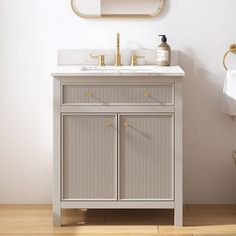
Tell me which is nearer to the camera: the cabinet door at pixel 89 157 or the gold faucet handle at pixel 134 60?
the cabinet door at pixel 89 157

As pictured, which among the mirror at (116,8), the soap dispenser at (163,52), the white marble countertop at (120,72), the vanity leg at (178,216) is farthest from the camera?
the mirror at (116,8)

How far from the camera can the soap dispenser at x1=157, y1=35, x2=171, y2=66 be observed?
4.02m

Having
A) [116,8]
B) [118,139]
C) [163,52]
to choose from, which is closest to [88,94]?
[118,139]

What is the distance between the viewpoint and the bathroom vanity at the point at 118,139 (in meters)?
3.70

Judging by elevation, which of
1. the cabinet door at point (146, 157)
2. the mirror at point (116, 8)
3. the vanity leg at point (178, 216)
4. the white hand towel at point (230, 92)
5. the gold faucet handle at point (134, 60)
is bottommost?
the vanity leg at point (178, 216)

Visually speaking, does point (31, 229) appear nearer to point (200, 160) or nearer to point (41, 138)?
point (41, 138)

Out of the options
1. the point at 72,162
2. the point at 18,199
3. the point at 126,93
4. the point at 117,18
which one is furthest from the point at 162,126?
the point at 18,199

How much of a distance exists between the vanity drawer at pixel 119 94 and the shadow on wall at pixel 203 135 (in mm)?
512

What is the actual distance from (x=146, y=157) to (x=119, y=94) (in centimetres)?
37

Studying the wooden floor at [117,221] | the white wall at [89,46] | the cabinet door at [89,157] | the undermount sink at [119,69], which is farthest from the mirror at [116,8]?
the wooden floor at [117,221]

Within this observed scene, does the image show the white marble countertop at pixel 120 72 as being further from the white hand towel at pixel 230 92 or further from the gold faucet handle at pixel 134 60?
the white hand towel at pixel 230 92

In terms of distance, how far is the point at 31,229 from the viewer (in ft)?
12.4

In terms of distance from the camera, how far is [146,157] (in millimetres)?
3762

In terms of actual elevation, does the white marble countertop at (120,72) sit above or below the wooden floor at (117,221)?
above
